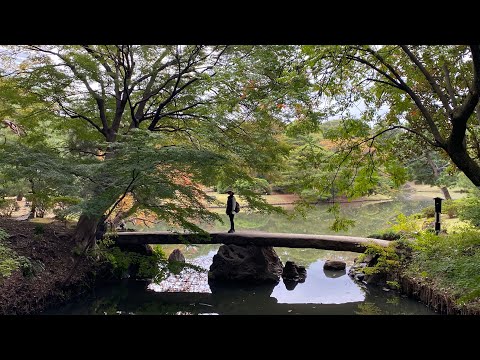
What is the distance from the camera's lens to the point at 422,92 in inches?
309

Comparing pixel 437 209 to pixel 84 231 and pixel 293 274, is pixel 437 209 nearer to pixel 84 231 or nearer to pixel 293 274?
pixel 293 274

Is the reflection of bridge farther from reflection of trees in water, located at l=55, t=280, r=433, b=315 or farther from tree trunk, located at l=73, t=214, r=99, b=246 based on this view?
tree trunk, located at l=73, t=214, r=99, b=246

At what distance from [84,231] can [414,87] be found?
805 centimetres

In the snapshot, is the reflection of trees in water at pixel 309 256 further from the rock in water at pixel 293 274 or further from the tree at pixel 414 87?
the tree at pixel 414 87

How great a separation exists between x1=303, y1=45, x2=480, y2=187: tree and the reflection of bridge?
3346 millimetres

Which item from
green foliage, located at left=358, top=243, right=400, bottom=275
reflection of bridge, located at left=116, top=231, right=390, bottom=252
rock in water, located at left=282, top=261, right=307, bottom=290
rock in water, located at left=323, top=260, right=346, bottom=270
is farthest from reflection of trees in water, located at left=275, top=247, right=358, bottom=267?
green foliage, located at left=358, top=243, right=400, bottom=275

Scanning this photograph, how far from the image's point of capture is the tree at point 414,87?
4465 millimetres

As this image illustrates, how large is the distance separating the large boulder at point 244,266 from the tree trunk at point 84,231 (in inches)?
126

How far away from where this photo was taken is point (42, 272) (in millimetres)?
7855

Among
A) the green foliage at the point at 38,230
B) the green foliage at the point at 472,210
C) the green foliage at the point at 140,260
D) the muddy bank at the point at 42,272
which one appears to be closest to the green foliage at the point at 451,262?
the green foliage at the point at 472,210
